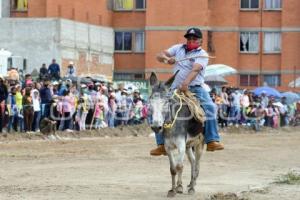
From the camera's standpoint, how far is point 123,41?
68312mm

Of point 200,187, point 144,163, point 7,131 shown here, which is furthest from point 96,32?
point 200,187

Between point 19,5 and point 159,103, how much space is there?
49.0 m

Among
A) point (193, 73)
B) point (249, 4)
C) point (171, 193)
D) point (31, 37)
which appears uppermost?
point (249, 4)

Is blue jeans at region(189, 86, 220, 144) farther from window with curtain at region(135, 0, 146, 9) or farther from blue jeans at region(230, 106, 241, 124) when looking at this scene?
window with curtain at region(135, 0, 146, 9)

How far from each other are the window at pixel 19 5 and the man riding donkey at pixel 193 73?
155ft

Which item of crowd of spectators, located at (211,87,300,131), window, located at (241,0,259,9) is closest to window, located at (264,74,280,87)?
window, located at (241,0,259,9)

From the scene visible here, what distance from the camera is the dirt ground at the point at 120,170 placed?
51.0 feet

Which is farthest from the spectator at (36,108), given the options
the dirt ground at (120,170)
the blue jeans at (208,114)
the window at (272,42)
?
the window at (272,42)

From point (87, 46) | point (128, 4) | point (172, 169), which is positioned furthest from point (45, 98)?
point (128, 4)

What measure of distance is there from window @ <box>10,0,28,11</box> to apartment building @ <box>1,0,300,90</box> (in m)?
6.25

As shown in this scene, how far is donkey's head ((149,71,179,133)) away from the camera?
15.0m

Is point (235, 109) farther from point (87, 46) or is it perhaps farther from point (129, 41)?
point (129, 41)

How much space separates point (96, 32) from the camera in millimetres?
62781

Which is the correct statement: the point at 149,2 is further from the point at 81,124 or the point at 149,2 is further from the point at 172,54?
the point at 172,54
